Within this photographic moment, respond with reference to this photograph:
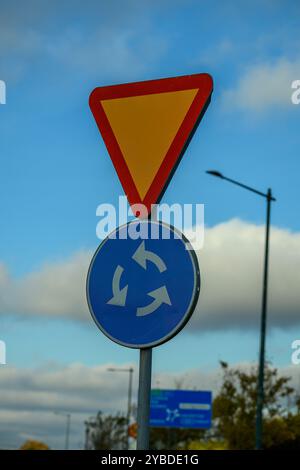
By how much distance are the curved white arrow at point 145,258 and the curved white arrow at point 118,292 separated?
103 mm

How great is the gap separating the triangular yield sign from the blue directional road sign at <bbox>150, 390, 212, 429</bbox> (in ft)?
139

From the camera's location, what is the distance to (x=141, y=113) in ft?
15.1

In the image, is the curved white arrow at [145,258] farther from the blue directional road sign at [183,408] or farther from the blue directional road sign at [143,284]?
the blue directional road sign at [183,408]

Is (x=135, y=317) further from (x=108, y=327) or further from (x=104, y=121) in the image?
(x=104, y=121)

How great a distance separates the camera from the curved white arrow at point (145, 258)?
4.18 meters

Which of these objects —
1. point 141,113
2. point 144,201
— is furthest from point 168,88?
point 144,201

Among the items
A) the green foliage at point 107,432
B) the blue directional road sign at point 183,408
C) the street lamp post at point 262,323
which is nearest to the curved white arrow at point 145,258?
the street lamp post at point 262,323

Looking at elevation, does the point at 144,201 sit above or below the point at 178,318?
above

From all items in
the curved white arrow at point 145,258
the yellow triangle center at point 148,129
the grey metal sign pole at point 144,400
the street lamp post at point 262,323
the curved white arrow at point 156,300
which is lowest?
the grey metal sign pole at point 144,400

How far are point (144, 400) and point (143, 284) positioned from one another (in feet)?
1.83

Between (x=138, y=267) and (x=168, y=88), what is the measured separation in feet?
3.30

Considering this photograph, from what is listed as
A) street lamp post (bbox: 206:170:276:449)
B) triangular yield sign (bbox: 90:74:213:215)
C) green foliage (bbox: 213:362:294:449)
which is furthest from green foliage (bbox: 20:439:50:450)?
triangular yield sign (bbox: 90:74:213:215)

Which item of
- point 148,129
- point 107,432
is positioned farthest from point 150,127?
point 107,432
